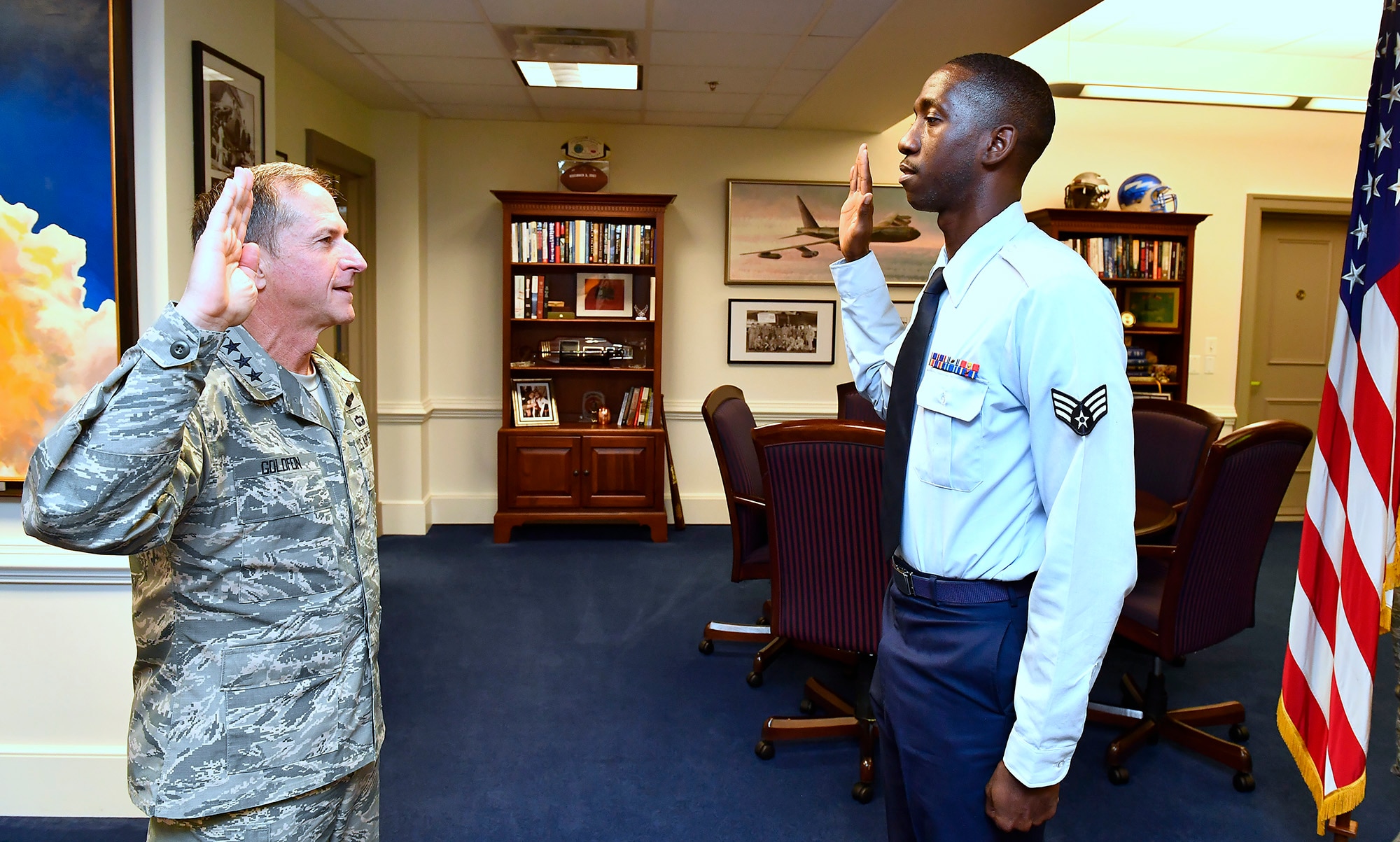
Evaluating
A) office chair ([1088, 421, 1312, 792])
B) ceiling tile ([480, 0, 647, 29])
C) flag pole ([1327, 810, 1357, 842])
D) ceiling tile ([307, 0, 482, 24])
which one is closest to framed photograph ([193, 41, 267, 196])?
ceiling tile ([307, 0, 482, 24])

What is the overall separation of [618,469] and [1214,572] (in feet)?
11.3

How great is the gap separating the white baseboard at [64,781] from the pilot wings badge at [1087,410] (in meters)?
2.57

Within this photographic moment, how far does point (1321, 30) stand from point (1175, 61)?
0.74m

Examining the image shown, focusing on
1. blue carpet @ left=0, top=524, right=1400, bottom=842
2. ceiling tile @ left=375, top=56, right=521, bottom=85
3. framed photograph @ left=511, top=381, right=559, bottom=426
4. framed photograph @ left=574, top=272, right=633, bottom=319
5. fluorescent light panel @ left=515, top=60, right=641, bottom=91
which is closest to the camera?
blue carpet @ left=0, top=524, right=1400, bottom=842

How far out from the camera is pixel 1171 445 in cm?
367

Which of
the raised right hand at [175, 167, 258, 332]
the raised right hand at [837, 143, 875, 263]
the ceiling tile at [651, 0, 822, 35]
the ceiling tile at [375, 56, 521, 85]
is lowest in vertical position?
the raised right hand at [175, 167, 258, 332]

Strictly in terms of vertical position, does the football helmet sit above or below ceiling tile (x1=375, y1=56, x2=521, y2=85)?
below

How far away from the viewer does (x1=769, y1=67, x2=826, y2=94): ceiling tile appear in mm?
4357

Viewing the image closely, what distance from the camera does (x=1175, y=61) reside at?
547 centimetres

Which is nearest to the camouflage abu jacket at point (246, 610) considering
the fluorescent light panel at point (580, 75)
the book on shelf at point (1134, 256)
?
the fluorescent light panel at point (580, 75)

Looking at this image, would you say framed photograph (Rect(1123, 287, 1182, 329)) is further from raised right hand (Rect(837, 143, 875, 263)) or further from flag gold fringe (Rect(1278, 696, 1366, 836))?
raised right hand (Rect(837, 143, 875, 263))

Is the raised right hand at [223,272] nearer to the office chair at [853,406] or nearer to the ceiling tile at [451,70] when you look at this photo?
the ceiling tile at [451,70]

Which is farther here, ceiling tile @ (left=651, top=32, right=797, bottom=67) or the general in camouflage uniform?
ceiling tile @ (left=651, top=32, right=797, bottom=67)

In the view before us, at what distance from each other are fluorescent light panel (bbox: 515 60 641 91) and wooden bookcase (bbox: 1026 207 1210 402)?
2.61 metres
